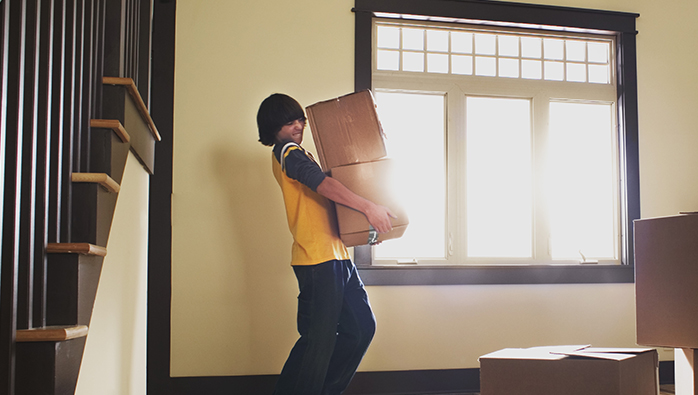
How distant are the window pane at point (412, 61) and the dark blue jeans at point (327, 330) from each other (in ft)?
4.09

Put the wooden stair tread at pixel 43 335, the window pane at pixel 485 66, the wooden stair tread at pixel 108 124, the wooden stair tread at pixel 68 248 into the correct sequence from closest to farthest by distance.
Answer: the wooden stair tread at pixel 43 335, the wooden stair tread at pixel 68 248, the wooden stair tread at pixel 108 124, the window pane at pixel 485 66

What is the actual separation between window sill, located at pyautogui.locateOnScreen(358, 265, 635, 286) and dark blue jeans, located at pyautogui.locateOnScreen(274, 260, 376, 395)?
0.59m

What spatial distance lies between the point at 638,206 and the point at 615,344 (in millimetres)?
745

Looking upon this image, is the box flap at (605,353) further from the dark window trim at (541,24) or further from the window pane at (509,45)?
the window pane at (509,45)

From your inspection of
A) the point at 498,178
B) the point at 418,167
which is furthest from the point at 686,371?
the point at 418,167

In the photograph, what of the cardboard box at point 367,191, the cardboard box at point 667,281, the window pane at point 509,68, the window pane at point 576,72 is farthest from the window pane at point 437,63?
the cardboard box at point 667,281

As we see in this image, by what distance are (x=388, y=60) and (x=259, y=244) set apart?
3.79ft

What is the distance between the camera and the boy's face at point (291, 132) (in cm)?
219

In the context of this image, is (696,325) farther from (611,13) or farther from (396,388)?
(611,13)

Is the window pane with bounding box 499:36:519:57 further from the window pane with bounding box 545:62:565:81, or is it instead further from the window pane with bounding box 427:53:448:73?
the window pane with bounding box 427:53:448:73

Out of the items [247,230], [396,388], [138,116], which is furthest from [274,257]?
[138,116]

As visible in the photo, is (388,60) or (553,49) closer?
(388,60)

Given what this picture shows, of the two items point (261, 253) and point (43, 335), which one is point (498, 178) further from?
point (43, 335)

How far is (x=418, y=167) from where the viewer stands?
2947 mm
